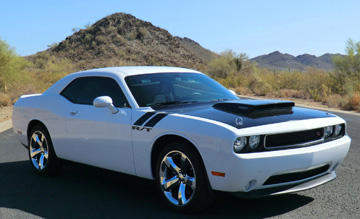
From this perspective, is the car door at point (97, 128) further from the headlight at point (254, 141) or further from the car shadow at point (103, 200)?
the headlight at point (254, 141)

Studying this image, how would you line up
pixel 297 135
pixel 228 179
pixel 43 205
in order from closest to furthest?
pixel 228 179
pixel 297 135
pixel 43 205

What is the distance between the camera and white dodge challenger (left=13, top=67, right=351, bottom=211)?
4.36 m

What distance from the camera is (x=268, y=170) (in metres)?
4.34

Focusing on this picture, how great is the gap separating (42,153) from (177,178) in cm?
278

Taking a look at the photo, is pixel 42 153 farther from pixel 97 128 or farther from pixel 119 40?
pixel 119 40

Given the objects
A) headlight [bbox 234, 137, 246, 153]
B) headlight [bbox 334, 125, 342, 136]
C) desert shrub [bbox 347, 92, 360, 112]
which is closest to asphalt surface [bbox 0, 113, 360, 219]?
headlight [bbox 234, 137, 246, 153]

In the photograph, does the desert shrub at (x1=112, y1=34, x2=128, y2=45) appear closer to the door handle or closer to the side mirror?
the door handle

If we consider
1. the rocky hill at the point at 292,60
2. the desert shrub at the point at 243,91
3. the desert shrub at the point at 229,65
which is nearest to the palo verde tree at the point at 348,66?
the desert shrub at the point at 243,91

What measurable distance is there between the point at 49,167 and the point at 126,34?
8327 cm

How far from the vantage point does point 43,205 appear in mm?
5289

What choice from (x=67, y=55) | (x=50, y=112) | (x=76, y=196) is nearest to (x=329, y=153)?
(x=76, y=196)

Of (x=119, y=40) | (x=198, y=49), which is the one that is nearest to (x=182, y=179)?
(x=119, y=40)

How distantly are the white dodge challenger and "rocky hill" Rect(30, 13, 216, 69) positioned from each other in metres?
67.3

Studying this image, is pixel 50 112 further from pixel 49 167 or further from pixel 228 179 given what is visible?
pixel 228 179
